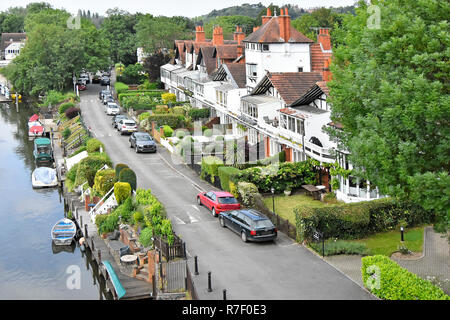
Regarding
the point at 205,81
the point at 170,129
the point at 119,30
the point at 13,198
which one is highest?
the point at 119,30

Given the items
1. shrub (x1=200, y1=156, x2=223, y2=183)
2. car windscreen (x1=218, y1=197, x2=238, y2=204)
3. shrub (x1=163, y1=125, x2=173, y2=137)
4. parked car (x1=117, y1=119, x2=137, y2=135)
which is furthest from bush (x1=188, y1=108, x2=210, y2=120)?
car windscreen (x1=218, y1=197, x2=238, y2=204)

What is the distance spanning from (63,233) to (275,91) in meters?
23.8

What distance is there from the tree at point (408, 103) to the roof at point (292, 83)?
24.4 metres

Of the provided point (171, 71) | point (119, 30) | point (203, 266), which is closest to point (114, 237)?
point (203, 266)

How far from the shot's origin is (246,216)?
33875 millimetres

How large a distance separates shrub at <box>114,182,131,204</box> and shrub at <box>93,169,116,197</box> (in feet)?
11.0

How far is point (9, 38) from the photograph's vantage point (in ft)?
604

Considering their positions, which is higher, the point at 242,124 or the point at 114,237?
the point at 242,124

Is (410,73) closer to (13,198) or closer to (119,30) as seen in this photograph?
(13,198)

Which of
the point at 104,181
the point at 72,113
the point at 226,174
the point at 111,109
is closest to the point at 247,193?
the point at 226,174

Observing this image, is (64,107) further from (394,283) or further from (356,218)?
(394,283)

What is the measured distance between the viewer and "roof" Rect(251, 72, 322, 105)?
5075 centimetres

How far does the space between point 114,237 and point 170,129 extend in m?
28.8

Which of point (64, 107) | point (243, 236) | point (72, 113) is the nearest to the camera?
point (243, 236)
